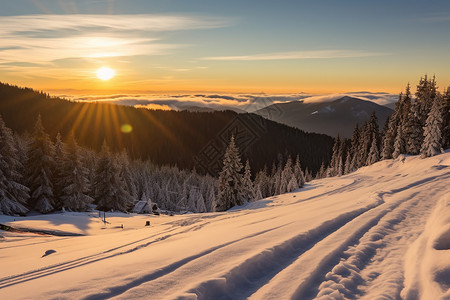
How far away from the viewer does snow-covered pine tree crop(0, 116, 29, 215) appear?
104 ft

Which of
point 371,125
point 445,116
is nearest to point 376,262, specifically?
point 445,116

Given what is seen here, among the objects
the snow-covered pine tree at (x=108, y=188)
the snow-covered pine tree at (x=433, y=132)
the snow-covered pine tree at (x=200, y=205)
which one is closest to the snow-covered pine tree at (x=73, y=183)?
the snow-covered pine tree at (x=108, y=188)

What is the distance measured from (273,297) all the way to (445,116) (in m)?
65.1

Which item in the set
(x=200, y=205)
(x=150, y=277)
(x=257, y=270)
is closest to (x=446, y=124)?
(x=200, y=205)

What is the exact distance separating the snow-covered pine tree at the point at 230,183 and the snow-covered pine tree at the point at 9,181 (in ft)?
85.6

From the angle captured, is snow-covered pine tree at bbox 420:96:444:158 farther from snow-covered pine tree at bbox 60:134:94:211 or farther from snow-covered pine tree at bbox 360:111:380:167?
snow-covered pine tree at bbox 60:134:94:211

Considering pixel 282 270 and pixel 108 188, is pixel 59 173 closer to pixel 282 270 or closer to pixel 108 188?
pixel 108 188

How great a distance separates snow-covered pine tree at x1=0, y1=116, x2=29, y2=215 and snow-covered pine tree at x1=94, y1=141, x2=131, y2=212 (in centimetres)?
1036

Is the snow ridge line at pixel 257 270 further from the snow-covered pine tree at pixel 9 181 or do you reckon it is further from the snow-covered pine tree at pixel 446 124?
the snow-covered pine tree at pixel 446 124

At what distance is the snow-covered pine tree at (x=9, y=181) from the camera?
104ft

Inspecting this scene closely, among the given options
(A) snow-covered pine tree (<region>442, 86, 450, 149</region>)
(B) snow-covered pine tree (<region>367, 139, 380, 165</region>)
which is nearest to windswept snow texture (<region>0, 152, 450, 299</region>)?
(A) snow-covered pine tree (<region>442, 86, 450, 149</region>)

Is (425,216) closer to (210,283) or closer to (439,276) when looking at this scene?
(439,276)

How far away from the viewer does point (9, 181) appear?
1293 inches

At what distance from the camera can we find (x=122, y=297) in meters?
4.73
